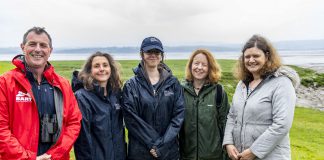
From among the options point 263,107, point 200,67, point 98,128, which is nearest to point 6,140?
point 98,128

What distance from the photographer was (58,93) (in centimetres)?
716

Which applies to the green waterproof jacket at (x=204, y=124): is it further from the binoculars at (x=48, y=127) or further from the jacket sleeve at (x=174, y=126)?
the binoculars at (x=48, y=127)

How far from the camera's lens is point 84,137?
25.0ft

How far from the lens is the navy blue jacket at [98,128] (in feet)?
25.1

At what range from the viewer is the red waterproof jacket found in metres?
6.43

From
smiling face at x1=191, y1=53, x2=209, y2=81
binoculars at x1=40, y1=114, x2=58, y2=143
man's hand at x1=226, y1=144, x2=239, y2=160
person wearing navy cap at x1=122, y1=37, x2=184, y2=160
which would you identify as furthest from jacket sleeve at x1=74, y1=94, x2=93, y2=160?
man's hand at x1=226, y1=144, x2=239, y2=160

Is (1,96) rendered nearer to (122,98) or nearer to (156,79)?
(122,98)

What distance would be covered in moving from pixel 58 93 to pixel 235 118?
3943 millimetres

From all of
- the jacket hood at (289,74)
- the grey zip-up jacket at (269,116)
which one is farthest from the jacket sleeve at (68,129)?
the jacket hood at (289,74)

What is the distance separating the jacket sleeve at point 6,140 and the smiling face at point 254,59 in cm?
483

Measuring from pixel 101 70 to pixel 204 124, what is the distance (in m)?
2.73

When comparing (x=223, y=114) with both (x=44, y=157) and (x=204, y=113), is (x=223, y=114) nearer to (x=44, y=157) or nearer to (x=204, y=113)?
(x=204, y=113)

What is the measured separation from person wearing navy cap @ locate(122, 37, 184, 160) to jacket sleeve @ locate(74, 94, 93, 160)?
0.89 m

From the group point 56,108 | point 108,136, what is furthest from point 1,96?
point 108,136
